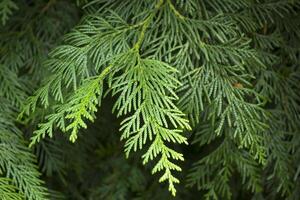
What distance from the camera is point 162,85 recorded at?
162cm

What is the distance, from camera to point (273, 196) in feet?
7.59

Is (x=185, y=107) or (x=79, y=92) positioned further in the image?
(x=185, y=107)

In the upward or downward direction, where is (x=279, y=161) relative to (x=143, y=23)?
downward

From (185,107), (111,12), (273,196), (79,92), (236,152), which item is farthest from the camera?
(273,196)

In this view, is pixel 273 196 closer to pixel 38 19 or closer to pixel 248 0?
pixel 248 0

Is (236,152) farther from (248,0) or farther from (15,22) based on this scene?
(15,22)

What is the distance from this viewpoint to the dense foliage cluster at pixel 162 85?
1.64 m

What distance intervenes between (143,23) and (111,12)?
0.15 metres

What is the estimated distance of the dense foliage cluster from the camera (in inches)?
64.7

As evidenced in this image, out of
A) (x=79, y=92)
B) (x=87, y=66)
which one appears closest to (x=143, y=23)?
(x=87, y=66)

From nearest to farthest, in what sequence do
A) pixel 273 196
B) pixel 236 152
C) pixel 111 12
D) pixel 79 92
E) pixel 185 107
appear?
pixel 79 92 < pixel 185 107 < pixel 111 12 < pixel 236 152 < pixel 273 196

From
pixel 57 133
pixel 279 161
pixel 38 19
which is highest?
pixel 38 19

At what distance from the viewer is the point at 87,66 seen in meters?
1.89

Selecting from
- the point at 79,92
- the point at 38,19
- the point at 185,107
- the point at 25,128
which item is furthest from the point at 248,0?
the point at 25,128
